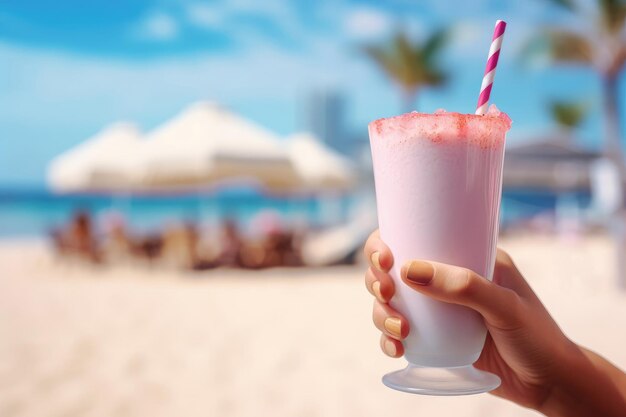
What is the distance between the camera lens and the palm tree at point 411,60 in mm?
19719

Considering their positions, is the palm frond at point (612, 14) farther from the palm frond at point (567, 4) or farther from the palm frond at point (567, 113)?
the palm frond at point (567, 113)

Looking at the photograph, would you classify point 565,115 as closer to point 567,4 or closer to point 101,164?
point 567,4

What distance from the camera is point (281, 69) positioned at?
8744 cm

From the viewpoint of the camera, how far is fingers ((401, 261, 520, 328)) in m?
1.00

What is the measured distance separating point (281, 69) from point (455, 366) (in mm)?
88567

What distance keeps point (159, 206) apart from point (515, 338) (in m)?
39.4

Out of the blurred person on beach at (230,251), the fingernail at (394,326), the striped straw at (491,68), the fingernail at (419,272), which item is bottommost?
the blurred person on beach at (230,251)

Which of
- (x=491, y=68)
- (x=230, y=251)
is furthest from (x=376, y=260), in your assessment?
(x=230, y=251)

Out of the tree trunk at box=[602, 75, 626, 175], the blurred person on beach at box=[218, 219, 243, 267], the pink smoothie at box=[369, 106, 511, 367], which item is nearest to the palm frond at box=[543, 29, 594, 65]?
the tree trunk at box=[602, 75, 626, 175]

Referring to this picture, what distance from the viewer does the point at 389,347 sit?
121cm

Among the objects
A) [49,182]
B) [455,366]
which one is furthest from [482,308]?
[49,182]

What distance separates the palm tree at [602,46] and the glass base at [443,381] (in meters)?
14.1

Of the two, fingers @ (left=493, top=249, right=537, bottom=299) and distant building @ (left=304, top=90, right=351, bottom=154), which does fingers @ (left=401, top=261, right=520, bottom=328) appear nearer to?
fingers @ (left=493, top=249, right=537, bottom=299)

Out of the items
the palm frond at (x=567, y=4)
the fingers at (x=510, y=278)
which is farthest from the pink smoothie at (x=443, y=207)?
the palm frond at (x=567, y=4)
